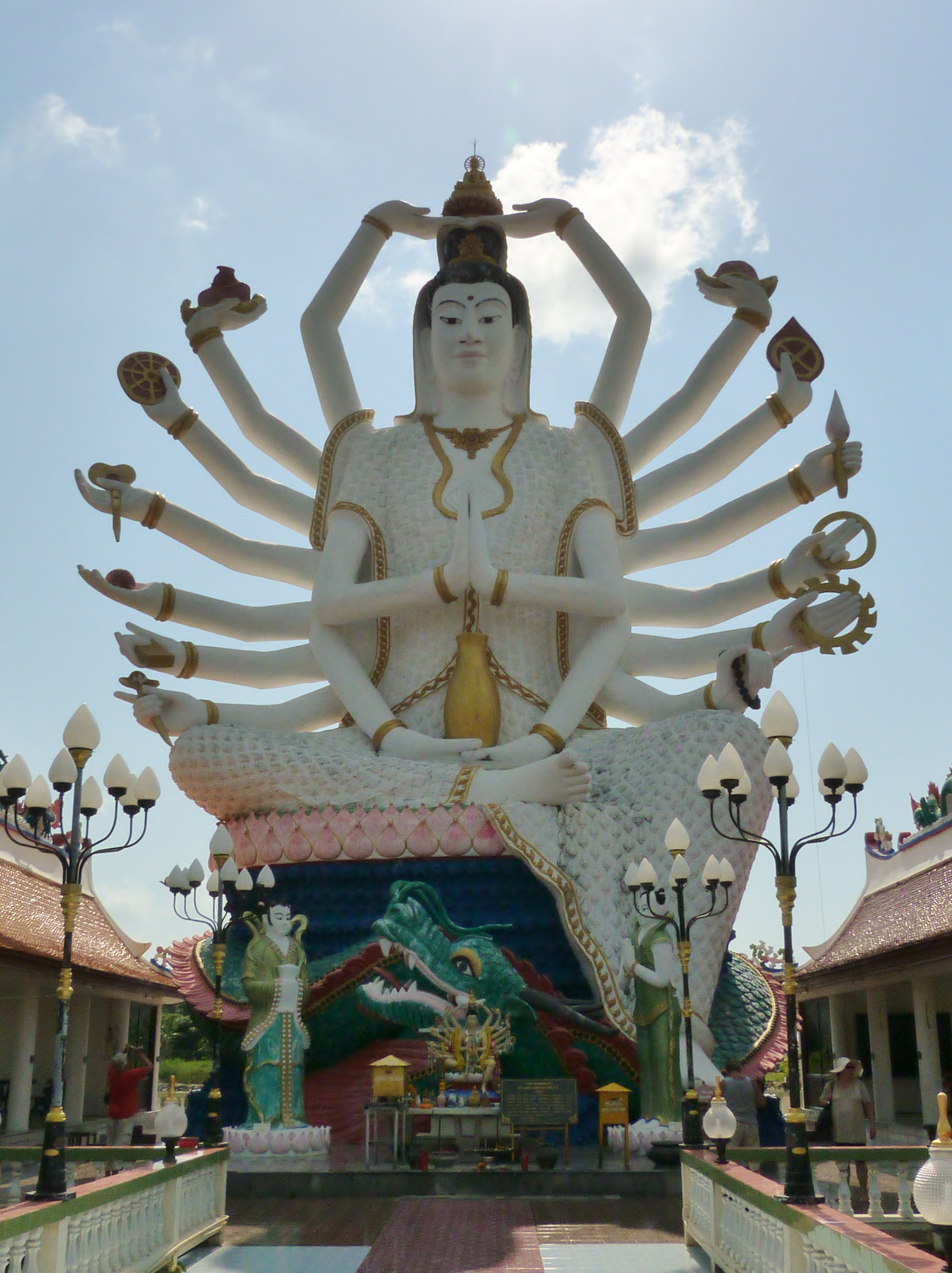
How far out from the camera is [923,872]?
1619cm

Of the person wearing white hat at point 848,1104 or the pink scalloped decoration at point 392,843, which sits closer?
the person wearing white hat at point 848,1104

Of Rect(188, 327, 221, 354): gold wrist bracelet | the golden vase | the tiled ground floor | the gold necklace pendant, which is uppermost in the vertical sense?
Rect(188, 327, 221, 354): gold wrist bracelet

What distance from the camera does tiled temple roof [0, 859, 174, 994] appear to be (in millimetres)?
13961

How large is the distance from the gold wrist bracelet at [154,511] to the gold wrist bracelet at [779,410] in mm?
6858

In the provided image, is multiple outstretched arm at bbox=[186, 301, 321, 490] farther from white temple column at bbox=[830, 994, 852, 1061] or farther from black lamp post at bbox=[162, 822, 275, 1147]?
white temple column at bbox=[830, 994, 852, 1061]

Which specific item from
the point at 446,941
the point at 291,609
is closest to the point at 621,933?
the point at 446,941

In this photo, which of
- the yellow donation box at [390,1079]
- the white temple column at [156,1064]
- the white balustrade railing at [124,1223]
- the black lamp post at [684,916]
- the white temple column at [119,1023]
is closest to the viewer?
the white balustrade railing at [124,1223]

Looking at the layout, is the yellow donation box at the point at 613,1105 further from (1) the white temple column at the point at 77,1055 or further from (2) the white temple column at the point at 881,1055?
(1) the white temple column at the point at 77,1055

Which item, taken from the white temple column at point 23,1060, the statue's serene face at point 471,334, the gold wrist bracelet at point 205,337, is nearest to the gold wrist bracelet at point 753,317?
the statue's serene face at point 471,334

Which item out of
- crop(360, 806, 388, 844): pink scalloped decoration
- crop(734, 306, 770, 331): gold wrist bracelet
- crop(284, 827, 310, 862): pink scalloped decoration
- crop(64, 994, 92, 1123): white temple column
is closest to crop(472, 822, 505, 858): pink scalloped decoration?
crop(360, 806, 388, 844): pink scalloped decoration

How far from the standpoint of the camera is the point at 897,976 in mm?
15219

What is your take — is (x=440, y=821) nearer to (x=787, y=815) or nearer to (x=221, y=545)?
(x=221, y=545)

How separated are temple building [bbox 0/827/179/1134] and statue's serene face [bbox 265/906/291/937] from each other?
3061 mm

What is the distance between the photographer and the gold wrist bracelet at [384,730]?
531 inches
